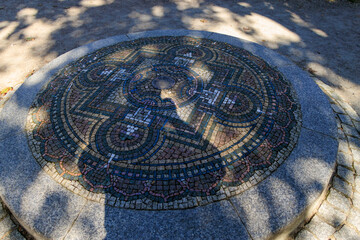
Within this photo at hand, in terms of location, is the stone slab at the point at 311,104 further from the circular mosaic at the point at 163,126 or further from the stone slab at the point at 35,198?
the stone slab at the point at 35,198

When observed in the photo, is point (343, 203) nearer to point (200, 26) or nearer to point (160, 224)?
point (160, 224)

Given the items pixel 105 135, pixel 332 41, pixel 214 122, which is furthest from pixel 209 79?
pixel 332 41

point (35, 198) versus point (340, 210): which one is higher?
point (340, 210)

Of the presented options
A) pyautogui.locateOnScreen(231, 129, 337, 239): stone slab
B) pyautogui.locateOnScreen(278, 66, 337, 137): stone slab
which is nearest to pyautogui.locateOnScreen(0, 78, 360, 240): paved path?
pyautogui.locateOnScreen(231, 129, 337, 239): stone slab

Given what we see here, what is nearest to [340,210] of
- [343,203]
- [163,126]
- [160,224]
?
[343,203]

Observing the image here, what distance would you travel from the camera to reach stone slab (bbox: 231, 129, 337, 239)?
2.69 meters

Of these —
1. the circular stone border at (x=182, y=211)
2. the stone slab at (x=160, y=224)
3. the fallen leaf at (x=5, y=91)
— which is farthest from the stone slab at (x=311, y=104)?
the fallen leaf at (x=5, y=91)

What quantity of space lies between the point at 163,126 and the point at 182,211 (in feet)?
4.97

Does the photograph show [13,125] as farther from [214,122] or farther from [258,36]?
[258,36]

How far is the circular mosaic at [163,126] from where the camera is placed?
306 cm

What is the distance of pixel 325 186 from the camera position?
3059 mm

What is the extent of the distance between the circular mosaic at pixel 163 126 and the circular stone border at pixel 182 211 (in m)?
0.13

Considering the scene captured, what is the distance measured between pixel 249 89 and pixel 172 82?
64.1 inches

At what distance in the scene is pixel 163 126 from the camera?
384cm
